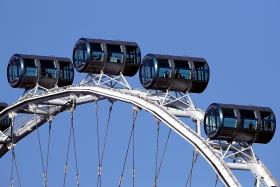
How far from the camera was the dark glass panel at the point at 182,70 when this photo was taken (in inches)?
5538

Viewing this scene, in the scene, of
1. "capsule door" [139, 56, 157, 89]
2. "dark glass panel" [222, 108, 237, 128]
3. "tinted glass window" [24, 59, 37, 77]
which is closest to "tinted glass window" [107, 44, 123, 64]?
"capsule door" [139, 56, 157, 89]

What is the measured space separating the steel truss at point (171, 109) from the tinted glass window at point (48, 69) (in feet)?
7.13

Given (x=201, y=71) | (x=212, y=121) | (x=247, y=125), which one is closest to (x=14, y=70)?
(x=201, y=71)

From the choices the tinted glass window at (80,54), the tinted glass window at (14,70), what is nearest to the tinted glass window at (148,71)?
the tinted glass window at (80,54)

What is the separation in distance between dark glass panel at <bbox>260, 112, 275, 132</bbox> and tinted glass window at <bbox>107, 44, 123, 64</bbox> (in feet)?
49.1

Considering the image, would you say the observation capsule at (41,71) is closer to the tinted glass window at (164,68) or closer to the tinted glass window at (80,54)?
the tinted glass window at (80,54)

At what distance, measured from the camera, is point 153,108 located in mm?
136875

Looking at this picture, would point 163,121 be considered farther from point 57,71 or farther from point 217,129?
point 57,71

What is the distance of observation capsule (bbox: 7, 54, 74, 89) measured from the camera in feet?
515

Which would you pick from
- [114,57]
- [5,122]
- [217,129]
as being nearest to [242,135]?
[217,129]

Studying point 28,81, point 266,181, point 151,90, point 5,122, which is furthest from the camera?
point 5,122

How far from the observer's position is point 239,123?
439ft

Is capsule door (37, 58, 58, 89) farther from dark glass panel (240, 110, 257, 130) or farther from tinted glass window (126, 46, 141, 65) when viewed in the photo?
dark glass panel (240, 110, 257, 130)

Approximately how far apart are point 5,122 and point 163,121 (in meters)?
39.1
